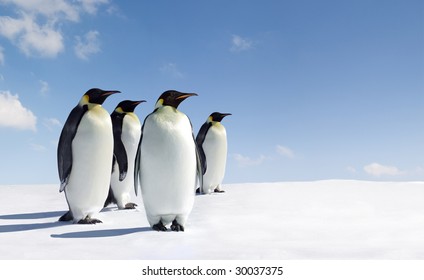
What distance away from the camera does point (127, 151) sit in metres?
6.49

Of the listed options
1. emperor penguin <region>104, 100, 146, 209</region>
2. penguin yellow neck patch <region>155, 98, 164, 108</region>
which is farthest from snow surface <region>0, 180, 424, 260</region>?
penguin yellow neck patch <region>155, 98, 164, 108</region>

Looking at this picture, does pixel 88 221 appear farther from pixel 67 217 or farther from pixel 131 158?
pixel 131 158

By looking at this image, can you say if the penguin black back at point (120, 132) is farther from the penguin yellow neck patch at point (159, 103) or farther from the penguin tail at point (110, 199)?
the penguin yellow neck patch at point (159, 103)

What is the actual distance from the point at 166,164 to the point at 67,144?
1.33m

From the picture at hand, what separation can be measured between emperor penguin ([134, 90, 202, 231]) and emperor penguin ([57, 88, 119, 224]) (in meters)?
0.72

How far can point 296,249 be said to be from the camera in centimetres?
397

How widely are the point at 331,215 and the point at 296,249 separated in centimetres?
251

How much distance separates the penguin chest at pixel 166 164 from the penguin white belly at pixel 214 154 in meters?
4.34

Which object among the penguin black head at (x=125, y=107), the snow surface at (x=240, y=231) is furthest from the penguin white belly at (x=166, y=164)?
the penguin black head at (x=125, y=107)

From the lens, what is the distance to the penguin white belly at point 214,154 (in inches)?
352

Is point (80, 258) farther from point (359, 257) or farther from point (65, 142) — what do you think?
point (359, 257)

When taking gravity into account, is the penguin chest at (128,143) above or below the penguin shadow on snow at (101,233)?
above

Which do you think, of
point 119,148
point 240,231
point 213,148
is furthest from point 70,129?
point 213,148

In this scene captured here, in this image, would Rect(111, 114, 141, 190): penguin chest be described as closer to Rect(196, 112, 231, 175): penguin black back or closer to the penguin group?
the penguin group
